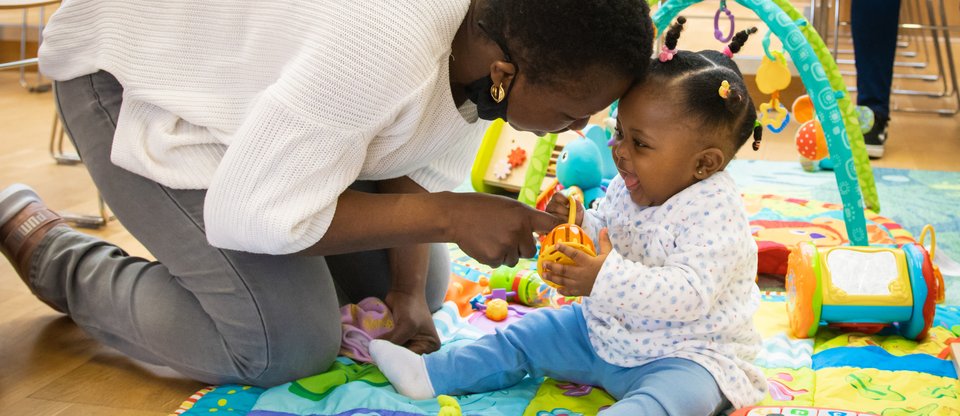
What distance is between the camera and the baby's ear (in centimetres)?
124

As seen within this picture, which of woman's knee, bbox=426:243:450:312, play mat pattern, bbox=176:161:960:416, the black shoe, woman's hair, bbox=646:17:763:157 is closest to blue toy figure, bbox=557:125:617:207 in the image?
play mat pattern, bbox=176:161:960:416

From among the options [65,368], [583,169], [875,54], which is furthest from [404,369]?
[875,54]

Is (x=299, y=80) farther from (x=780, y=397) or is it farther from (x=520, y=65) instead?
(x=780, y=397)

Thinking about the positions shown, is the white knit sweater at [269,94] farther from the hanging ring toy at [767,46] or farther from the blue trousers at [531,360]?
the hanging ring toy at [767,46]

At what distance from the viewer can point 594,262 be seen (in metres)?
1.18

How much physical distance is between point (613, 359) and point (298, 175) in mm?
514

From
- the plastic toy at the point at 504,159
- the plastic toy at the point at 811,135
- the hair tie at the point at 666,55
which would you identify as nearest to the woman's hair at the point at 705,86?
the hair tie at the point at 666,55

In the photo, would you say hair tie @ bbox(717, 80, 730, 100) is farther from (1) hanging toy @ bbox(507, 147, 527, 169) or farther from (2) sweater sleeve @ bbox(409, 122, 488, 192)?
(1) hanging toy @ bbox(507, 147, 527, 169)

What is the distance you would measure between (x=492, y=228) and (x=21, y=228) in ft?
3.04

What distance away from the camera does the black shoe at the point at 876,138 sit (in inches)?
120

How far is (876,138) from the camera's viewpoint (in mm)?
3082

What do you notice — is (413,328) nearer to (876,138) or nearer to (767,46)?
(767,46)

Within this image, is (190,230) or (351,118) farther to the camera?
(190,230)

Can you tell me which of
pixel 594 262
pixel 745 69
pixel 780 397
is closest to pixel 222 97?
pixel 594 262
